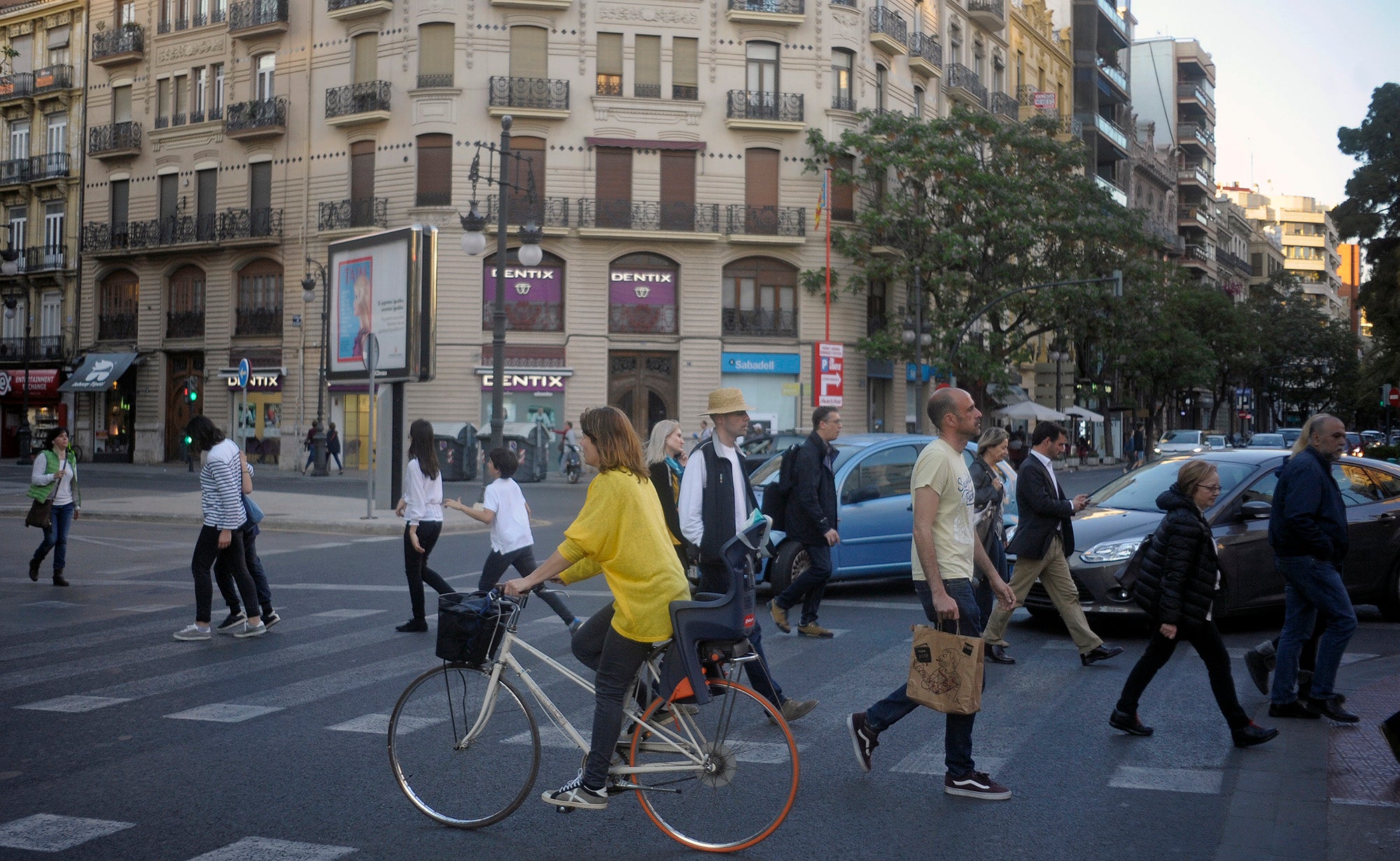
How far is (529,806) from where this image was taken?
5.53 metres

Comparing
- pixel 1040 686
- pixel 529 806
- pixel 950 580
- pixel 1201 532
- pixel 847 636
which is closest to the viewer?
pixel 529 806

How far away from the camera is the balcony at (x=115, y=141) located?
44.9 metres

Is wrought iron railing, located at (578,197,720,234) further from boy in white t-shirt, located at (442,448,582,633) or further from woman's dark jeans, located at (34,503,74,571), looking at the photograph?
boy in white t-shirt, located at (442,448,582,633)

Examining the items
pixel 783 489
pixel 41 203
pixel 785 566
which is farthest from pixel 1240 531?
pixel 41 203

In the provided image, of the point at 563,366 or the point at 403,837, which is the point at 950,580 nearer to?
the point at 403,837

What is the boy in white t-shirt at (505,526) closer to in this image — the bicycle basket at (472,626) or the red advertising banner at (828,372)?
the bicycle basket at (472,626)

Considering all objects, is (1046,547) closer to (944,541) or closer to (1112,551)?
(1112,551)

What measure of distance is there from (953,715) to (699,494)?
255 cm

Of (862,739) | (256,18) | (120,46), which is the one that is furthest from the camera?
(120,46)

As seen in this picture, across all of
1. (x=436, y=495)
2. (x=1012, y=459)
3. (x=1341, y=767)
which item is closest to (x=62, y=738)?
(x=436, y=495)

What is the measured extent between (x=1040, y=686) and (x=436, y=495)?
16.7 feet

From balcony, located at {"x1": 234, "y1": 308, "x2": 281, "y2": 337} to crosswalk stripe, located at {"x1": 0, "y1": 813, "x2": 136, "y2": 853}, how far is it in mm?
38507

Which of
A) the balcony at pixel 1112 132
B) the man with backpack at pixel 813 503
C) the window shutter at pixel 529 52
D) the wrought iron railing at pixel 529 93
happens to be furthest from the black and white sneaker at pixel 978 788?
the balcony at pixel 1112 132

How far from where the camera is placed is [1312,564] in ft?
23.3
